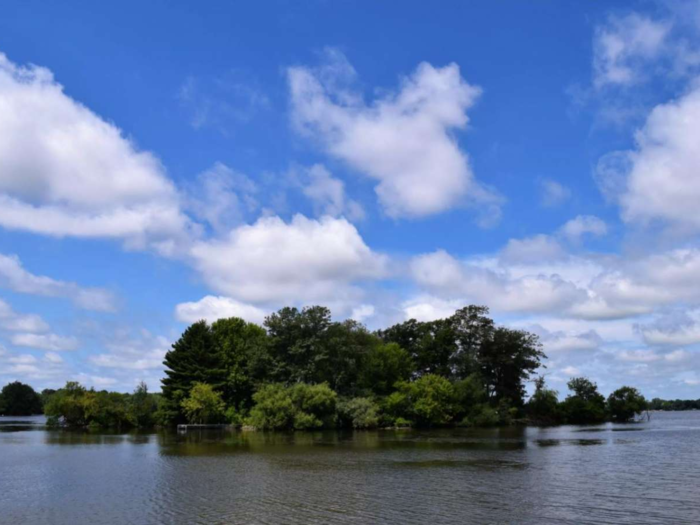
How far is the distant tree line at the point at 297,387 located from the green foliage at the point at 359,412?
0.14 meters

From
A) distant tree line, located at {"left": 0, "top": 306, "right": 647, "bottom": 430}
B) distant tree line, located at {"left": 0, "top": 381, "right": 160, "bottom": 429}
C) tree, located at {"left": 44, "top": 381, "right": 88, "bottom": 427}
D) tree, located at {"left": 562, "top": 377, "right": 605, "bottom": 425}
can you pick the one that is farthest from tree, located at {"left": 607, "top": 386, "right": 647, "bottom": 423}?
tree, located at {"left": 44, "top": 381, "right": 88, "bottom": 427}

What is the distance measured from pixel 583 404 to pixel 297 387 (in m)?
65.7

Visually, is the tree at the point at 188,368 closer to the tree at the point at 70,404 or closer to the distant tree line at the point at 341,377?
the distant tree line at the point at 341,377

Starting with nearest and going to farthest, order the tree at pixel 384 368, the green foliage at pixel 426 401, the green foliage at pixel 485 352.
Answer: the green foliage at pixel 426 401
the tree at pixel 384 368
the green foliage at pixel 485 352

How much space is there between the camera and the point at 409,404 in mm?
90312

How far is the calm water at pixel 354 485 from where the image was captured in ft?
77.6

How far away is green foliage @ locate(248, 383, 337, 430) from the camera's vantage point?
7788cm

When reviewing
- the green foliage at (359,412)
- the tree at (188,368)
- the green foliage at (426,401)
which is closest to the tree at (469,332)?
the green foliage at (426,401)

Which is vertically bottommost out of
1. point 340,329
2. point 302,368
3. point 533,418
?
point 533,418

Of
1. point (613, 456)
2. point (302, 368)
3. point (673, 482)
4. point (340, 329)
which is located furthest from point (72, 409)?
point (673, 482)

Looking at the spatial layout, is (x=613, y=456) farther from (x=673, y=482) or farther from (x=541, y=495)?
(x=541, y=495)

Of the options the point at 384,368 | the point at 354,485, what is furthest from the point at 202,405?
the point at 354,485

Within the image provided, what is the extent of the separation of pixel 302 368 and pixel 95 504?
58.9m

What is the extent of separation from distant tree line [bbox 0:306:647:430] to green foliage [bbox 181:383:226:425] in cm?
15
